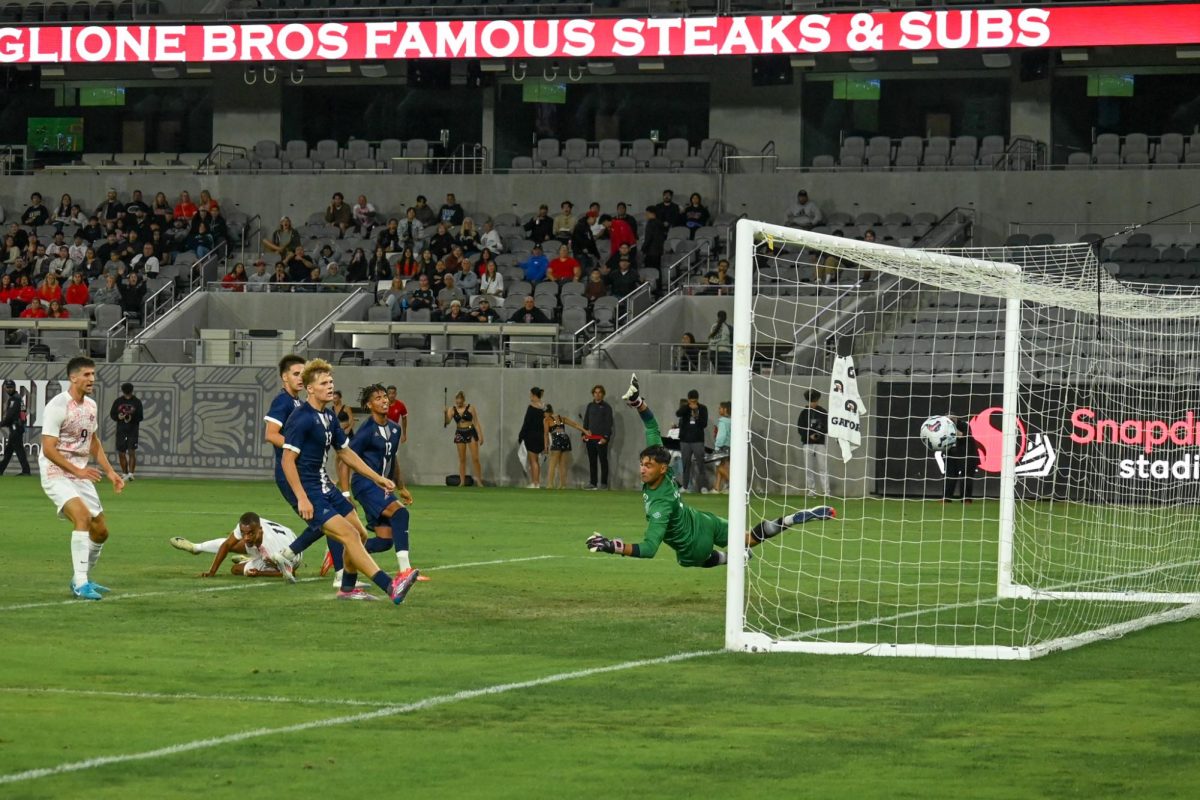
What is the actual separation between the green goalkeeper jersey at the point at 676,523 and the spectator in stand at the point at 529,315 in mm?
21306

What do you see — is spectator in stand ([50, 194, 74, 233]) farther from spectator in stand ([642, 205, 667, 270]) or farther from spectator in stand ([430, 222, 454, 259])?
spectator in stand ([642, 205, 667, 270])

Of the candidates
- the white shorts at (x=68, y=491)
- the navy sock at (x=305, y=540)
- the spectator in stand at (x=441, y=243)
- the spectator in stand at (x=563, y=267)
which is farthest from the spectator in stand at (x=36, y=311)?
the white shorts at (x=68, y=491)

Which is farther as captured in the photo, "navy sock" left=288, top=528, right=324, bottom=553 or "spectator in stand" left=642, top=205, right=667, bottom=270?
"spectator in stand" left=642, top=205, right=667, bottom=270

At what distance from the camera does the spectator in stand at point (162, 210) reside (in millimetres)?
42344

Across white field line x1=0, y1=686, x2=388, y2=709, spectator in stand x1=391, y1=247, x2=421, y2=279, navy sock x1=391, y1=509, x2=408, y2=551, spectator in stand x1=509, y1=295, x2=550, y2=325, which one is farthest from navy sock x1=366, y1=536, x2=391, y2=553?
spectator in stand x1=391, y1=247, x2=421, y2=279

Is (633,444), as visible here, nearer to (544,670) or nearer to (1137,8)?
(1137,8)

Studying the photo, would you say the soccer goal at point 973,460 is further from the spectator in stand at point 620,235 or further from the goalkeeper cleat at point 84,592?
the goalkeeper cleat at point 84,592

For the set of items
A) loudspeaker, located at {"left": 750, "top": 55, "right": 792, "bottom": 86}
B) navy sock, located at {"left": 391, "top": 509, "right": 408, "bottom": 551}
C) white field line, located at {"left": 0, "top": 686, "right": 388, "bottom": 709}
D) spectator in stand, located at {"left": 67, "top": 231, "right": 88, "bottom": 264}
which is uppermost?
loudspeaker, located at {"left": 750, "top": 55, "right": 792, "bottom": 86}

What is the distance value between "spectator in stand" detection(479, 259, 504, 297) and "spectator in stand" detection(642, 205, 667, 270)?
310cm

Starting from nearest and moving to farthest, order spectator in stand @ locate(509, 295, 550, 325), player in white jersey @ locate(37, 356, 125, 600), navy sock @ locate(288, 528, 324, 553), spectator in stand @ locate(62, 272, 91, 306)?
1. player in white jersey @ locate(37, 356, 125, 600)
2. navy sock @ locate(288, 528, 324, 553)
3. spectator in stand @ locate(509, 295, 550, 325)
4. spectator in stand @ locate(62, 272, 91, 306)

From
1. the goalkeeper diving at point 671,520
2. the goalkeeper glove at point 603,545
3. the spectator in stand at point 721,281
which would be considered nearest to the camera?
the goalkeeper glove at point 603,545

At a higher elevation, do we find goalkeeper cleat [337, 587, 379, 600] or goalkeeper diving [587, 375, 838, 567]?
goalkeeper diving [587, 375, 838, 567]

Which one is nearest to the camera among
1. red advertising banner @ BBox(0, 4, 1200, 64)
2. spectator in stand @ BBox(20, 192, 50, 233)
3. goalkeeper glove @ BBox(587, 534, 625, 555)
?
goalkeeper glove @ BBox(587, 534, 625, 555)

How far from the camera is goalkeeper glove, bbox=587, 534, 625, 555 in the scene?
1194 centimetres
